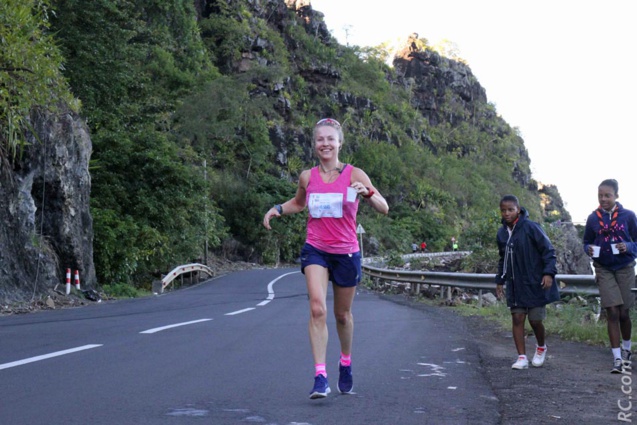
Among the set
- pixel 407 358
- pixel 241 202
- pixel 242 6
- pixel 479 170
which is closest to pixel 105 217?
pixel 407 358

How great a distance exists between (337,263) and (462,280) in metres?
11.1

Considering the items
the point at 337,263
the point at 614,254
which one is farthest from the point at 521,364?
the point at 337,263

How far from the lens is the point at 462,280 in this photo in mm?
16266

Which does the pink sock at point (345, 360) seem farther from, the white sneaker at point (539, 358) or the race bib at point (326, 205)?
the white sneaker at point (539, 358)

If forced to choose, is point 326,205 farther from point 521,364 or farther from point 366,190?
point 521,364

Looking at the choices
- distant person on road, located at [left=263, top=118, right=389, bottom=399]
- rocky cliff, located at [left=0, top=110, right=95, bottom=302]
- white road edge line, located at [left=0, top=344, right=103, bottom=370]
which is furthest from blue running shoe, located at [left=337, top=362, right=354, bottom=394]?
rocky cliff, located at [left=0, top=110, right=95, bottom=302]

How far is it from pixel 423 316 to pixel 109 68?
61.0 feet

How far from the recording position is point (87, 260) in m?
22.7

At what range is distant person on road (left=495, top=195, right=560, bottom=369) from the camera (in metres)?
7.25

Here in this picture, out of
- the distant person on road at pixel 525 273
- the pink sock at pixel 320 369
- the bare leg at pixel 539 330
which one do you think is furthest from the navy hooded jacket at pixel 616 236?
the pink sock at pixel 320 369

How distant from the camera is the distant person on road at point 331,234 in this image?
550 centimetres

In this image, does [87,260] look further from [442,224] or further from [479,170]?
[479,170]

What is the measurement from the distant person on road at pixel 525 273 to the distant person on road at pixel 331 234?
2.20 m

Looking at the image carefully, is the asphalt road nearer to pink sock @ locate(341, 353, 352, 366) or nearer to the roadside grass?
pink sock @ locate(341, 353, 352, 366)
